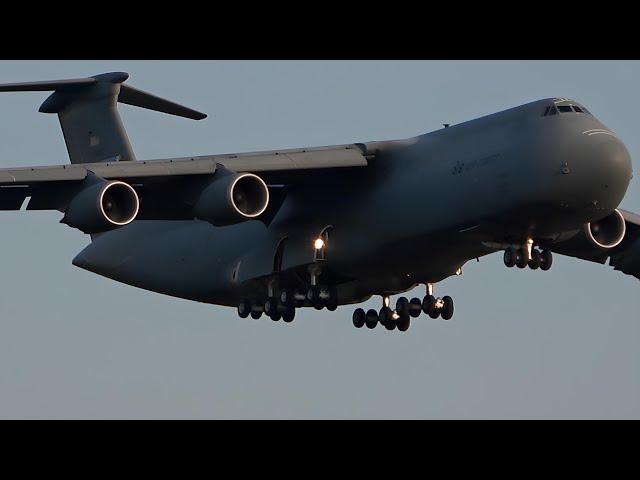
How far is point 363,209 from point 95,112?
7.64 meters

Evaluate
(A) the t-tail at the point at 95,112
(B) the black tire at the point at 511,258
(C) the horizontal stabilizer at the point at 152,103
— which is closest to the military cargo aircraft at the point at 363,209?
(B) the black tire at the point at 511,258

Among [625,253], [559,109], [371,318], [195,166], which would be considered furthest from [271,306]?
[625,253]

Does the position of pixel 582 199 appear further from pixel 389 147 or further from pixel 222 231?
pixel 222 231

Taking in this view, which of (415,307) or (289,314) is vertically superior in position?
(415,307)

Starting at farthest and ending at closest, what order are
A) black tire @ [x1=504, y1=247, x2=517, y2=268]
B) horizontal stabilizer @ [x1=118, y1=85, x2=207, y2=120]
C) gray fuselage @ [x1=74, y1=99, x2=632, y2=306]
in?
horizontal stabilizer @ [x1=118, y1=85, x2=207, y2=120] < black tire @ [x1=504, y1=247, x2=517, y2=268] < gray fuselage @ [x1=74, y1=99, x2=632, y2=306]

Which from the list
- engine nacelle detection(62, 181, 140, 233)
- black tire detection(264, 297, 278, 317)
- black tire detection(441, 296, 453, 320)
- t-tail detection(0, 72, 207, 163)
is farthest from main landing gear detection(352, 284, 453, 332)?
t-tail detection(0, 72, 207, 163)

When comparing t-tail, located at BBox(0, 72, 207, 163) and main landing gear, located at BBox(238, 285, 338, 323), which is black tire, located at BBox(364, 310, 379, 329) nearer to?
main landing gear, located at BBox(238, 285, 338, 323)

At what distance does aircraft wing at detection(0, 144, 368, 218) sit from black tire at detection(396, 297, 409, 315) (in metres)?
2.77

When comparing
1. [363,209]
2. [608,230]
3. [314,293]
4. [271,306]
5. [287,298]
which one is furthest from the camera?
[608,230]

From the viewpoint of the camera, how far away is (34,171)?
93.4ft

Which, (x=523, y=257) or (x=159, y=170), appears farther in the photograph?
(x=159, y=170)

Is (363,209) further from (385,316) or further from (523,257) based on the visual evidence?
(523,257)

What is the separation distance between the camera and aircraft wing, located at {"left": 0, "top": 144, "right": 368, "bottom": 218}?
2834 cm

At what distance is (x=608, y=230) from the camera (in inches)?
1233
